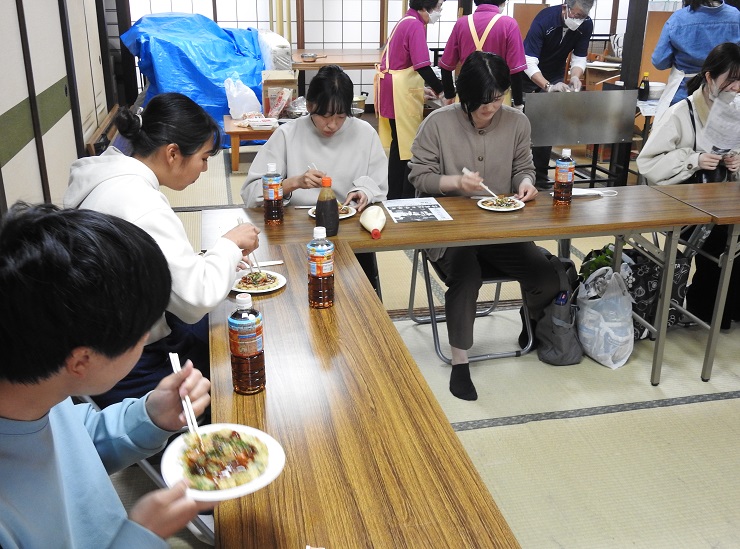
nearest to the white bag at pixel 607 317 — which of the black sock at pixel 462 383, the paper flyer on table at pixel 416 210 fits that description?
the black sock at pixel 462 383

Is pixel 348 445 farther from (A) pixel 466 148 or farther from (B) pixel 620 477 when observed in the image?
(A) pixel 466 148

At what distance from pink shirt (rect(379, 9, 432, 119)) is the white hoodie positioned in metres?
2.85

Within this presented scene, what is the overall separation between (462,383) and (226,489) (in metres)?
1.78

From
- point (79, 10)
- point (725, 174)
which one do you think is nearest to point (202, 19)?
point (79, 10)

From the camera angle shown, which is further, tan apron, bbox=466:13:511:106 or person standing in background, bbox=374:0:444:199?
person standing in background, bbox=374:0:444:199

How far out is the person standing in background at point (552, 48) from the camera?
186 inches

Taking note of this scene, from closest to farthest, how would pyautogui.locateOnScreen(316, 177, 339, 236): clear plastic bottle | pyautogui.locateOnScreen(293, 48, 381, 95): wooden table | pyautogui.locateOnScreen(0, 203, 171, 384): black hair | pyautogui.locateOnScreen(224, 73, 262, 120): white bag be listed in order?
pyautogui.locateOnScreen(0, 203, 171, 384): black hair
pyautogui.locateOnScreen(316, 177, 339, 236): clear plastic bottle
pyautogui.locateOnScreen(224, 73, 262, 120): white bag
pyautogui.locateOnScreen(293, 48, 381, 95): wooden table

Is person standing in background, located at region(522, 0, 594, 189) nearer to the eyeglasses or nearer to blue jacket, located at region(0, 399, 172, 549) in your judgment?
the eyeglasses

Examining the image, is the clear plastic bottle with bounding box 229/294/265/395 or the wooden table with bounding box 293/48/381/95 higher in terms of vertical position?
the wooden table with bounding box 293/48/381/95

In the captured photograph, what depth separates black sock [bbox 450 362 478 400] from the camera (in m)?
2.64

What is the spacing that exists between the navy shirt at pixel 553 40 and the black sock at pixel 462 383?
9.82ft

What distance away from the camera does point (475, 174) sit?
2723mm

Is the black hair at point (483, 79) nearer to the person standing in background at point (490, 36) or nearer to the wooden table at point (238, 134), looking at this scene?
the person standing in background at point (490, 36)

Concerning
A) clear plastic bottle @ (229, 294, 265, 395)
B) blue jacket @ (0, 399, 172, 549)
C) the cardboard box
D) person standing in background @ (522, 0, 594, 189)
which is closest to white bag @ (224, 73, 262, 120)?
the cardboard box
